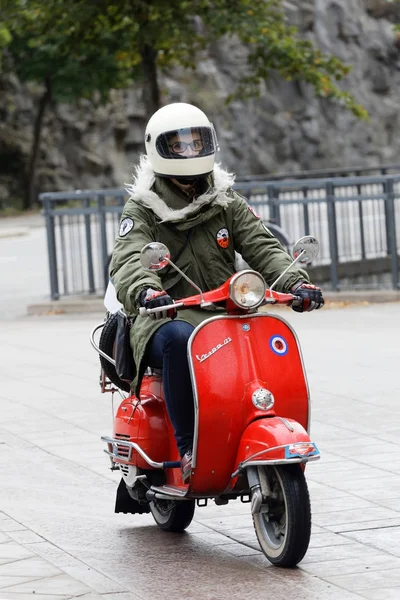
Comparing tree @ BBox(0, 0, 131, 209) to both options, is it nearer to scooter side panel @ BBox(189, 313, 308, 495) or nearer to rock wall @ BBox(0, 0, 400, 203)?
rock wall @ BBox(0, 0, 400, 203)

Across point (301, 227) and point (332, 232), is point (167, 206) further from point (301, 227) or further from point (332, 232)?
point (301, 227)

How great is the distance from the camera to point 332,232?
1616 cm

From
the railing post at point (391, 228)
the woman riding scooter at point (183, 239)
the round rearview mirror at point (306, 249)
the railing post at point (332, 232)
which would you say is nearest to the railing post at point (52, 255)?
the railing post at point (332, 232)

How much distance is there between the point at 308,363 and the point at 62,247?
20.1ft

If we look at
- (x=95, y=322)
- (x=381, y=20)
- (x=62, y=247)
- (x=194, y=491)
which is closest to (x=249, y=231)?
(x=194, y=491)

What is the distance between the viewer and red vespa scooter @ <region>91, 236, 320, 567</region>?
203 inches

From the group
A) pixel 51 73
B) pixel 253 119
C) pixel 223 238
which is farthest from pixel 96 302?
pixel 253 119

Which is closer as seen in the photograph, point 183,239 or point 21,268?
point 183,239

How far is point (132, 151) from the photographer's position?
49.7 metres

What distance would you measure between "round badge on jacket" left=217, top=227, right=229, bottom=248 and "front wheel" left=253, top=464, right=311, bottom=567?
3.45 ft

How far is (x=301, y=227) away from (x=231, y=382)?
443 inches

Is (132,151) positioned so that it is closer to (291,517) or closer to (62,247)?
(62,247)

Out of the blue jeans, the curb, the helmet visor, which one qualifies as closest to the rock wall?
the curb

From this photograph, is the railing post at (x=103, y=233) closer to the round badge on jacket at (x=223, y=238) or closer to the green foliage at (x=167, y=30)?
the green foliage at (x=167, y=30)
